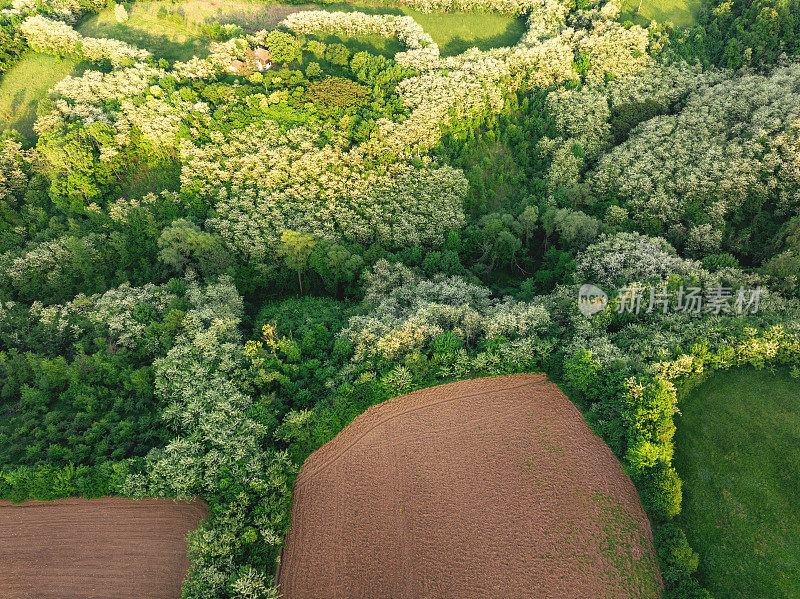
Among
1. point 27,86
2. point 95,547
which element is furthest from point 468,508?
point 27,86

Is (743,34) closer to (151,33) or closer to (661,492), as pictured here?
(661,492)

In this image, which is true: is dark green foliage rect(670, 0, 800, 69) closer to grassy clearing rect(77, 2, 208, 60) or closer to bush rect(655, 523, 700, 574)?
bush rect(655, 523, 700, 574)

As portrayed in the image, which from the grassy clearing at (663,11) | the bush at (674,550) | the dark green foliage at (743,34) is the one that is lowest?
the bush at (674,550)

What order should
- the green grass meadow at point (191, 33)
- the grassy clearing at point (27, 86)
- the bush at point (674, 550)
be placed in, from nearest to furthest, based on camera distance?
the bush at point (674, 550), the grassy clearing at point (27, 86), the green grass meadow at point (191, 33)

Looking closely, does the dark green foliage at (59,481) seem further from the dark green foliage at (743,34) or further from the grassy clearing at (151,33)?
the dark green foliage at (743,34)

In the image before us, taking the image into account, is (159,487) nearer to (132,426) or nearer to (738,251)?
(132,426)

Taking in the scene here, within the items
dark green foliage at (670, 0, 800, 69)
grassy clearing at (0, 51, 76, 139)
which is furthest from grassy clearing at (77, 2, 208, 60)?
dark green foliage at (670, 0, 800, 69)

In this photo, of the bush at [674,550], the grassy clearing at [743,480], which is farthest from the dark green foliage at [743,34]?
the bush at [674,550]
